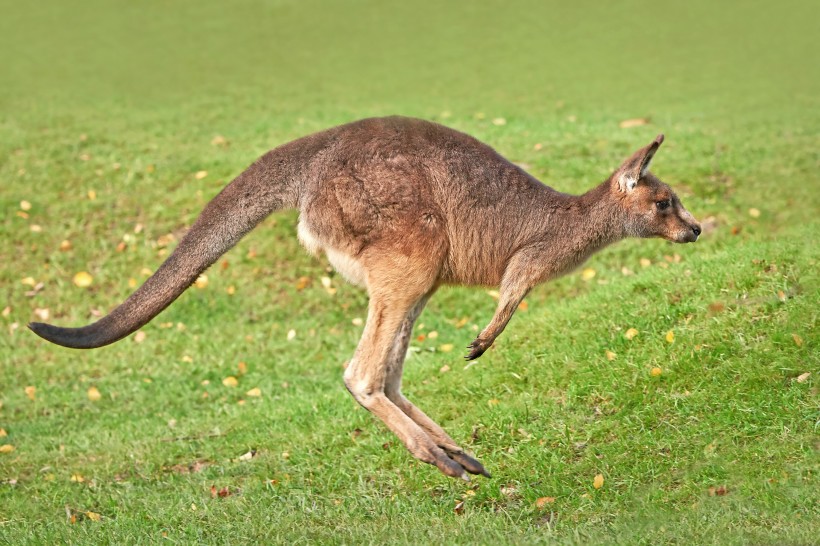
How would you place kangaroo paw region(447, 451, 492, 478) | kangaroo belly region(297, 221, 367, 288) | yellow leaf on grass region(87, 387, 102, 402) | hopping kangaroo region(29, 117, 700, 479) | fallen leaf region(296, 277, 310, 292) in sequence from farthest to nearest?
fallen leaf region(296, 277, 310, 292), yellow leaf on grass region(87, 387, 102, 402), kangaroo belly region(297, 221, 367, 288), hopping kangaroo region(29, 117, 700, 479), kangaroo paw region(447, 451, 492, 478)

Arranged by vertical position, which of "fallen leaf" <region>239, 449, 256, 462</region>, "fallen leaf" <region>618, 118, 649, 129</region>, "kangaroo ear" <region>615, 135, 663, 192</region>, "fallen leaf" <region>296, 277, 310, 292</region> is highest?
"kangaroo ear" <region>615, 135, 663, 192</region>

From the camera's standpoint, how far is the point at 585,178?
37.7 ft

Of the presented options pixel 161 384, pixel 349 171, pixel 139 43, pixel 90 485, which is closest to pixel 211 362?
pixel 161 384

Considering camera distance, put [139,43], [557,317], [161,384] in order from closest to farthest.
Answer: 1. [557,317]
2. [161,384]
3. [139,43]

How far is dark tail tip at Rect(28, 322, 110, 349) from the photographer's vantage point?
4.75 meters

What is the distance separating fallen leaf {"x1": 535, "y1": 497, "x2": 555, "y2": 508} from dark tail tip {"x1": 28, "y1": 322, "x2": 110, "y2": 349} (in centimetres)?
259

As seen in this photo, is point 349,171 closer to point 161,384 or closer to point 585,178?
point 161,384

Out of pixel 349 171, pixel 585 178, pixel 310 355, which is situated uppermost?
pixel 349 171

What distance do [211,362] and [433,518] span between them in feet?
14.6

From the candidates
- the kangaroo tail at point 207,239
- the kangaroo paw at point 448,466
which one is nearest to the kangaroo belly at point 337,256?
the kangaroo tail at point 207,239

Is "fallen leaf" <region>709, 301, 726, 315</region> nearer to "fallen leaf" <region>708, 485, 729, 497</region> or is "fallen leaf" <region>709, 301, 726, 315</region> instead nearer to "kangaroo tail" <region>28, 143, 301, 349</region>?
"fallen leaf" <region>708, 485, 729, 497</region>

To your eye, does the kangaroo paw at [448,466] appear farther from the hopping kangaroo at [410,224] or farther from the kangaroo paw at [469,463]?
the kangaroo paw at [469,463]

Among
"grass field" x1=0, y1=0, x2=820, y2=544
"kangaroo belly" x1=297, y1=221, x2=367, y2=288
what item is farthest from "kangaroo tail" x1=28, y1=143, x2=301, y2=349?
"grass field" x1=0, y1=0, x2=820, y2=544

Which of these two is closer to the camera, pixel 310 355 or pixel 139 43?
pixel 310 355
